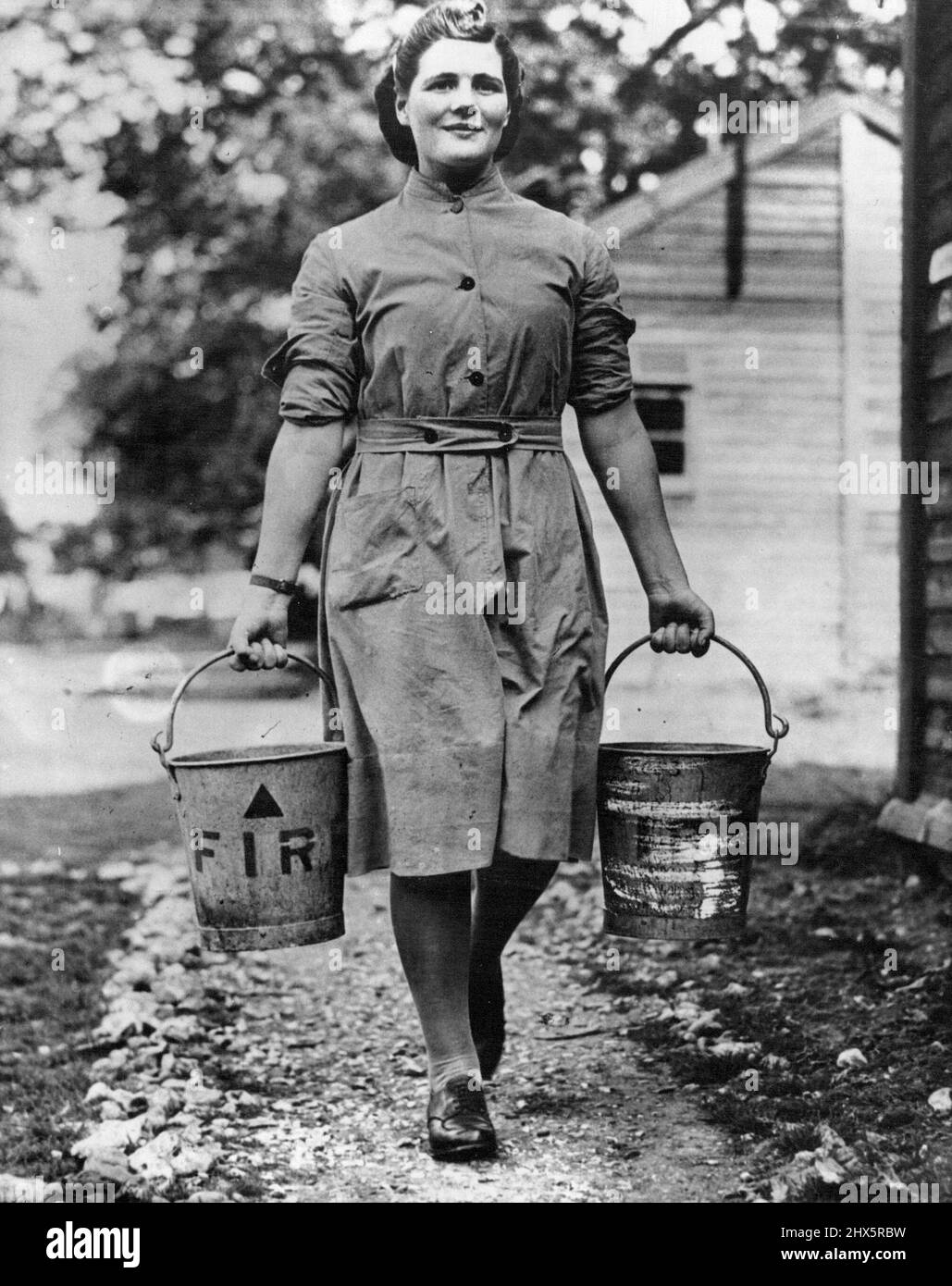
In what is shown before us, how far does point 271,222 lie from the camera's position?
13.0 m

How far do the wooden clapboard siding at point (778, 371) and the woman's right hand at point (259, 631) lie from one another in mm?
8585

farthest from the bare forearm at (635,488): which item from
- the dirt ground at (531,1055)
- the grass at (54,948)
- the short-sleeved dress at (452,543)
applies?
the grass at (54,948)

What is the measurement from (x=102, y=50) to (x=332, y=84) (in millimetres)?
2722

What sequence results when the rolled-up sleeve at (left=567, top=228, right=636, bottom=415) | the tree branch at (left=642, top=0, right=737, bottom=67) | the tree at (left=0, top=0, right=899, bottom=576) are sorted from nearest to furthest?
the rolled-up sleeve at (left=567, top=228, right=636, bottom=415)
the tree branch at (left=642, top=0, right=737, bottom=67)
the tree at (left=0, top=0, right=899, bottom=576)

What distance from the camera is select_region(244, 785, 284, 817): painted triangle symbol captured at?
116 inches

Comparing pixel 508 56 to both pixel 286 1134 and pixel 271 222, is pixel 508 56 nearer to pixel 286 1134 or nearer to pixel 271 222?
pixel 286 1134

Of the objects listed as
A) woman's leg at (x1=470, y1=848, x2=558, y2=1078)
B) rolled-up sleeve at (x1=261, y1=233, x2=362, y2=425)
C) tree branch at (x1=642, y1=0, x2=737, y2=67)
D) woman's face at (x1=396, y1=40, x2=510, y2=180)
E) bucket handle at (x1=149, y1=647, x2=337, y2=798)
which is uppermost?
tree branch at (x1=642, y1=0, x2=737, y2=67)

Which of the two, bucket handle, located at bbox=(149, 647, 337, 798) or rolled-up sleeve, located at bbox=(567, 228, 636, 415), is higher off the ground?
rolled-up sleeve, located at bbox=(567, 228, 636, 415)

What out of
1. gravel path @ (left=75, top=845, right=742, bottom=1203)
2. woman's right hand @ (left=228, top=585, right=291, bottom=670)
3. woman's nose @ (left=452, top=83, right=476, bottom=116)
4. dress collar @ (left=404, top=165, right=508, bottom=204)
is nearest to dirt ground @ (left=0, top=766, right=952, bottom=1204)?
gravel path @ (left=75, top=845, right=742, bottom=1203)

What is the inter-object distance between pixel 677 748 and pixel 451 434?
110 cm

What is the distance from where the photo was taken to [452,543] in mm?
2990

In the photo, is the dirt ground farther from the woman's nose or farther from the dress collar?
the woman's nose

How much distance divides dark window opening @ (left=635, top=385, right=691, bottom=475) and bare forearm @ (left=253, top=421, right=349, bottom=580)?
908 cm
